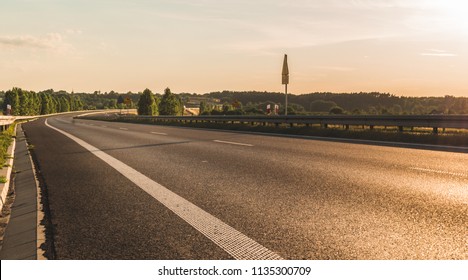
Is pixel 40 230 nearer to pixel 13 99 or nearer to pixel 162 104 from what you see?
pixel 162 104

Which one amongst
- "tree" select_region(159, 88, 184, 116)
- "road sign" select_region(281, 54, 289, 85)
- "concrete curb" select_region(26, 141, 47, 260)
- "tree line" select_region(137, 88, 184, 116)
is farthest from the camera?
"tree line" select_region(137, 88, 184, 116)

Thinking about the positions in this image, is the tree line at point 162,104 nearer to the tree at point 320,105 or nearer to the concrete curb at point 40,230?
the tree at point 320,105

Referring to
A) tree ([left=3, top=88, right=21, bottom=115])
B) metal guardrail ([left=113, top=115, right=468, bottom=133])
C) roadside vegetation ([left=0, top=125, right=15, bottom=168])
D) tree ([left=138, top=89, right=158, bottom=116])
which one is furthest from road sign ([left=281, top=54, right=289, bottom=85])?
tree ([left=3, top=88, right=21, bottom=115])

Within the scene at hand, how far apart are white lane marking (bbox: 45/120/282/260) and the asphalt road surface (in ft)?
0.05

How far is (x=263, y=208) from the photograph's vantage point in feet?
15.3

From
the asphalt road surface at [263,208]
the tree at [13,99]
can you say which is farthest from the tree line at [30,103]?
the asphalt road surface at [263,208]

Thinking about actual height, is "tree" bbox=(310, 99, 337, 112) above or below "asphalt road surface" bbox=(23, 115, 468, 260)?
above

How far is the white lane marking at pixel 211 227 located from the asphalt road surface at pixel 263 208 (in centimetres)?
1

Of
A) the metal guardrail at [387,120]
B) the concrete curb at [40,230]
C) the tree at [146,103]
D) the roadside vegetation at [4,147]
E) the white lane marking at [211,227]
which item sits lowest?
the concrete curb at [40,230]

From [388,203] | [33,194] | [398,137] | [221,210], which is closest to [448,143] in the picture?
[398,137]

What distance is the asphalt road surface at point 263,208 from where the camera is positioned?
3369 mm

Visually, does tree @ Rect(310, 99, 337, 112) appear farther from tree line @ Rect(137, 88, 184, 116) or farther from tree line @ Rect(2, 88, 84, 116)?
tree line @ Rect(2, 88, 84, 116)

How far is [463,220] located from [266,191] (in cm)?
248

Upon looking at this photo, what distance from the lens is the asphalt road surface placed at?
11.1ft
